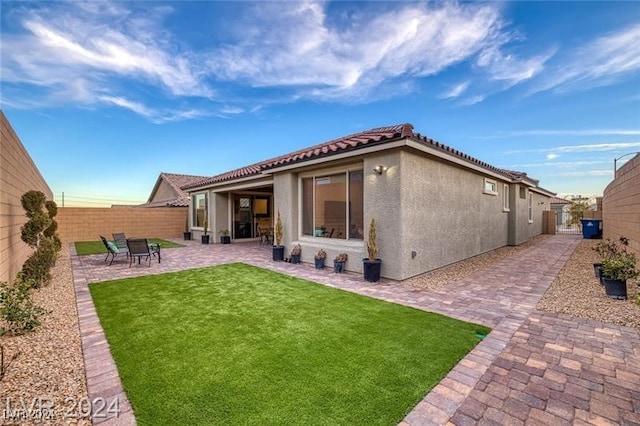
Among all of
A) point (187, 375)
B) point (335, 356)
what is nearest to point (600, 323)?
point (335, 356)

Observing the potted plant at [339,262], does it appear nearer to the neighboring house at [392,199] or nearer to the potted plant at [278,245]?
the neighboring house at [392,199]

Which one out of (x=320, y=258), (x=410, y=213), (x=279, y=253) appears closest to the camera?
(x=410, y=213)

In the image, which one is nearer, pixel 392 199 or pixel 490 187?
pixel 392 199

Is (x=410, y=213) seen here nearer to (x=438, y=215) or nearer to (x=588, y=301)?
(x=438, y=215)

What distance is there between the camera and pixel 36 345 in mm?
4207

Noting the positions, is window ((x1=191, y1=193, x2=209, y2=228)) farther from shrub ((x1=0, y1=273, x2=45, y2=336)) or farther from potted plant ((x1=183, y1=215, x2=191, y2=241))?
shrub ((x1=0, y1=273, x2=45, y2=336))

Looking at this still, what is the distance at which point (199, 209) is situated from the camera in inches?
789

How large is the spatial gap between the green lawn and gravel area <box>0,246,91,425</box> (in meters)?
0.44

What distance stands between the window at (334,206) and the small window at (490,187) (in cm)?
719

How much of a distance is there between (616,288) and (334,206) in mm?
7110

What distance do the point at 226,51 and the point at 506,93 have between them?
12.7 meters

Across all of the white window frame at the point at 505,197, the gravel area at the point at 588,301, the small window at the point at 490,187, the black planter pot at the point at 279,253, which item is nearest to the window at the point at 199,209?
the black planter pot at the point at 279,253

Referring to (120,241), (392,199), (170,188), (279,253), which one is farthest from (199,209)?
(392,199)

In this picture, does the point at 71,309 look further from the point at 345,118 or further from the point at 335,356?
the point at 345,118
